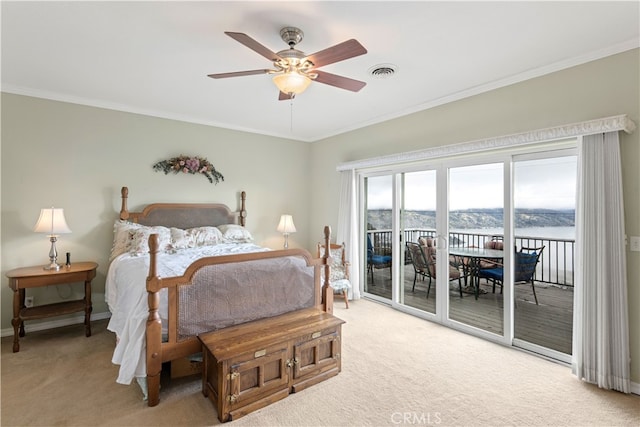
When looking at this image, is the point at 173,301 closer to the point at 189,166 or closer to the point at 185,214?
the point at 185,214

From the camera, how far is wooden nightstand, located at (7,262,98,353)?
9.68 ft

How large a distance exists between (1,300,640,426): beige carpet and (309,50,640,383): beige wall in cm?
70

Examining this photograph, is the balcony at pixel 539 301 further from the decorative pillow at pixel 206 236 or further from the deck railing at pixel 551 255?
the decorative pillow at pixel 206 236

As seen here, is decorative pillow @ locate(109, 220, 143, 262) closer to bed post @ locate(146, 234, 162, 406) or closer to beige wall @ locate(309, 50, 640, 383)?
bed post @ locate(146, 234, 162, 406)

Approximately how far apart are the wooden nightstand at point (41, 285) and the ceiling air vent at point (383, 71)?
3577 mm

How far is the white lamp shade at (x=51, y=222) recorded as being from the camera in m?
3.12

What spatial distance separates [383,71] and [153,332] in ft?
9.31

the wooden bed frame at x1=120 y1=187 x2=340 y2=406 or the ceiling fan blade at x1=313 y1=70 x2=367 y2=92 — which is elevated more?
the ceiling fan blade at x1=313 y1=70 x2=367 y2=92

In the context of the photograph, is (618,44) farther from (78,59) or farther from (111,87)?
(111,87)

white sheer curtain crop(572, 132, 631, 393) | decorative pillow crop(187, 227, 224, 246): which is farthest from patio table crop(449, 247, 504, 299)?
decorative pillow crop(187, 227, 224, 246)

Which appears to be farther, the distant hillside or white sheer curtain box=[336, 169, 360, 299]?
white sheer curtain box=[336, 169, 360, 299]

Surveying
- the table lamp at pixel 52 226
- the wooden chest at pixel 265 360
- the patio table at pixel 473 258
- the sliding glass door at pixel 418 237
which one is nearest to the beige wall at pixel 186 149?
the table lamp at pixel 52 226

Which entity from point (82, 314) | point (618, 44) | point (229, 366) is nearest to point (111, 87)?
point (82, 314)

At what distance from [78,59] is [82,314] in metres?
2.84
